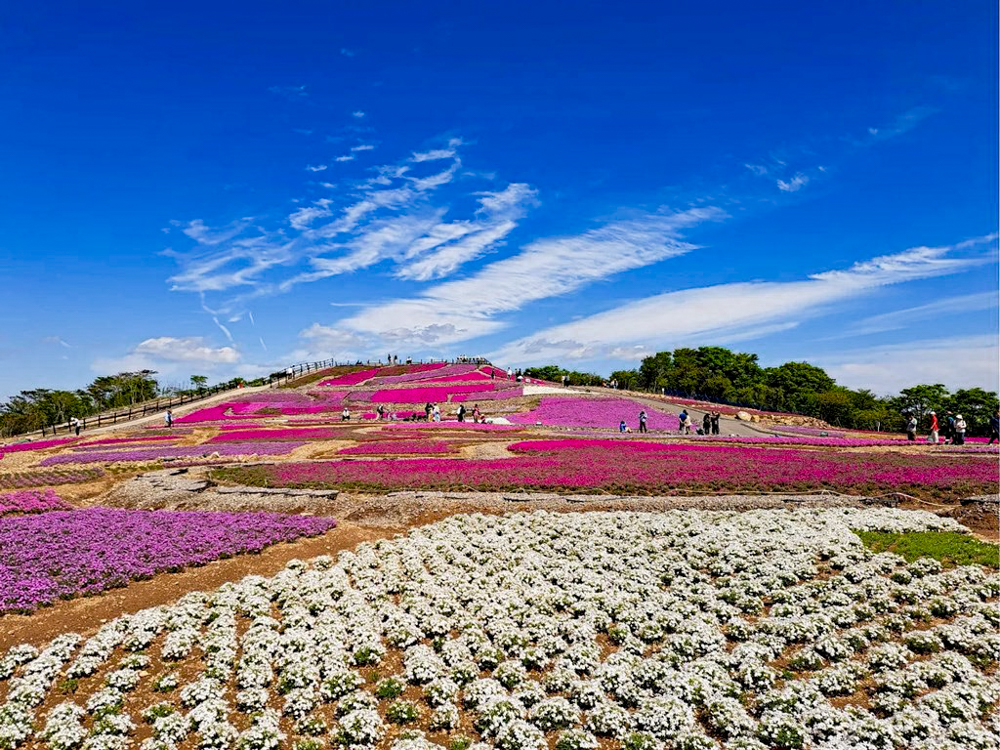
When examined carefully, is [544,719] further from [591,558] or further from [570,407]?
[570,407]

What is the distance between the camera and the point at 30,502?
25.0 meters

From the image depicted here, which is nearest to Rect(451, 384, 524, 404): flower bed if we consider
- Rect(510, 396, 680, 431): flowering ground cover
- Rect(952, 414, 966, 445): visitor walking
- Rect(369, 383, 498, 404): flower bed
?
Rect(369, 383, 498, 404): flower bed

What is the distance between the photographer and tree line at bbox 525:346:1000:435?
9806cm

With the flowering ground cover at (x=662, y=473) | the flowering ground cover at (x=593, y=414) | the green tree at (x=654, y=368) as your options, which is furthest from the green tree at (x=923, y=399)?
the flowering ground cover at (x=662, y=473)

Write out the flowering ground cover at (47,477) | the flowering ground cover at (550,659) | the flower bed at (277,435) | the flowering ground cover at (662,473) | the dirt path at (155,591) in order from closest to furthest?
the flowering ground cover at (550,659) → the dirt path at (155,591) → the flowering ground cover at (662,473) → the flowering ground cover at (47,477) → the flower bed at (277,435)

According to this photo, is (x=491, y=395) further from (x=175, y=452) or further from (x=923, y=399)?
(x=923, y=399)

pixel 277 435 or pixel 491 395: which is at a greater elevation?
pixel 491 395

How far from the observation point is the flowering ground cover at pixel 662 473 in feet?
82.7

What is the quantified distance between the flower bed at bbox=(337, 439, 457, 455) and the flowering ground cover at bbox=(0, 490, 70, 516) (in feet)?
53.9

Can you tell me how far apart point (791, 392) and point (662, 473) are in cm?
11394

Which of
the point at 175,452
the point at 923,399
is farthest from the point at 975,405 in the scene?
the point at 175,452

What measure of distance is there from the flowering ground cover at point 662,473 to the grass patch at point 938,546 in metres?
7.23

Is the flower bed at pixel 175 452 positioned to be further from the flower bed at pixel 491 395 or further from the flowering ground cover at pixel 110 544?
the flower bed at pixel 491 395

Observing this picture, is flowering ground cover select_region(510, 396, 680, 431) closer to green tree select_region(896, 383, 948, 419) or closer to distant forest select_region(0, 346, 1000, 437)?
distant forest select_region(0, 346, 1000, 437)
